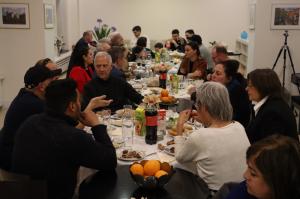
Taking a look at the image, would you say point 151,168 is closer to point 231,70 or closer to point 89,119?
point 89,119

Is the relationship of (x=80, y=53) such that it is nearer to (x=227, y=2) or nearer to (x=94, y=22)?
(x=94, y=22)

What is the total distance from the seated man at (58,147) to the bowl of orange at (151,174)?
18 cm

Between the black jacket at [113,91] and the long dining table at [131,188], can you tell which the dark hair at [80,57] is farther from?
the long dining table at [131,188]

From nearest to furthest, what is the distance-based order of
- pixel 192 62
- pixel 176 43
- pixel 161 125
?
1. pixel 161 125
2. pixel 192 62
3. pixel 176 43

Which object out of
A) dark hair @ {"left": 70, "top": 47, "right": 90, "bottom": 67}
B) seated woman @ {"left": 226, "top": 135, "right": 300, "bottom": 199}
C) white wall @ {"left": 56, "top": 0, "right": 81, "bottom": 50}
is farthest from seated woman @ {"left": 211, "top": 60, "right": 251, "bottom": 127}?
white wall @ {"left": 56, "top": 0, "right": 81, "bottom": 50}

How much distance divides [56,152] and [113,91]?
2.04m

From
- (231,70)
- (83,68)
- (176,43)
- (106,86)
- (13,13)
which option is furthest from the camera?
(176,43)

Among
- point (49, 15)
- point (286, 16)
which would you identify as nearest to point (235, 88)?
point (286, 16)

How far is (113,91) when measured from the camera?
3.94 m

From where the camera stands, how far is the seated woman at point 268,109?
9.01 ft

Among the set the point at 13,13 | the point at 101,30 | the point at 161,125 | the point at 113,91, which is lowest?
the point at 161,125

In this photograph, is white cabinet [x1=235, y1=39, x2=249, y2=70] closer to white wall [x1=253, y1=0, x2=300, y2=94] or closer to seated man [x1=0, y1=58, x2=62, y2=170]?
white wall [x1=253, y1=0, x2=300, y2=94]

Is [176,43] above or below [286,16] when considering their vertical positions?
below

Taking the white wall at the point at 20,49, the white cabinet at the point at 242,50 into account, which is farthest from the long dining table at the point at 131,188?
the white cabinet at the point at 242,50
